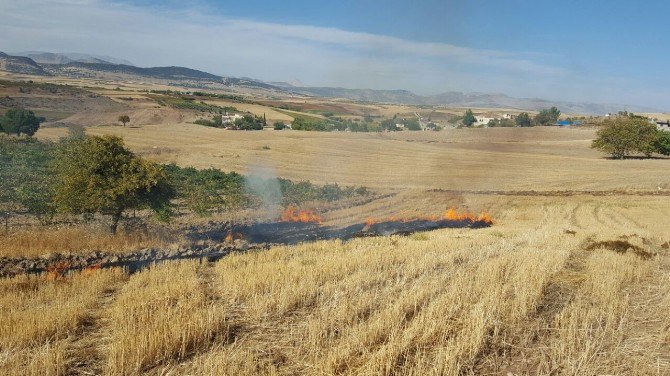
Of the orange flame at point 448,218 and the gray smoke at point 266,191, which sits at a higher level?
the orange flame at point 448,218

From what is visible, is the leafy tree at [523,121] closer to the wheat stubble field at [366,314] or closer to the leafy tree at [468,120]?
the leafy tree at [468,120]

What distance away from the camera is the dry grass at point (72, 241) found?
56.3ft

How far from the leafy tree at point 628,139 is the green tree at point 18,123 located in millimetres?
77909

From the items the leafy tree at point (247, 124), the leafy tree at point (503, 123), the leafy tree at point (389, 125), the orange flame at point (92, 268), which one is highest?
the leafy tree at point (503, 123)

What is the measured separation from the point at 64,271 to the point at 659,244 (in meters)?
20.0

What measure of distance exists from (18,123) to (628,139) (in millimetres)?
81401

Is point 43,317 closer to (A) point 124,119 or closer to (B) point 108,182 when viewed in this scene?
(B) point 108,182

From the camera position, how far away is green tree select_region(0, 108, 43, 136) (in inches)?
2576

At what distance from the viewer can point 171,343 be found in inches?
247

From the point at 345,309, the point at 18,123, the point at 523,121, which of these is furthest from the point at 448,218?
the point at 523,121

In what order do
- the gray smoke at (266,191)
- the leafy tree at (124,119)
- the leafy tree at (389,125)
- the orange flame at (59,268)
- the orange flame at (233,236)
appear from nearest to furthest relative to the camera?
the orange flame at (59,268) < the orange flame at (233,236) < the gray smoke at (266,191) < the leafy tree at (124,119) < the leafy tree at (389,125)

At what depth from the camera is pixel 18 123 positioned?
6544 cm

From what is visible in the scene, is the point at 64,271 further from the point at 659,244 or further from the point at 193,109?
the point at 193,109

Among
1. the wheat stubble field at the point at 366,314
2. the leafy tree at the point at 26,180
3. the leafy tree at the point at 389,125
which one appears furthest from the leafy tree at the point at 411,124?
the wheat stubble field at the point at 366,314
